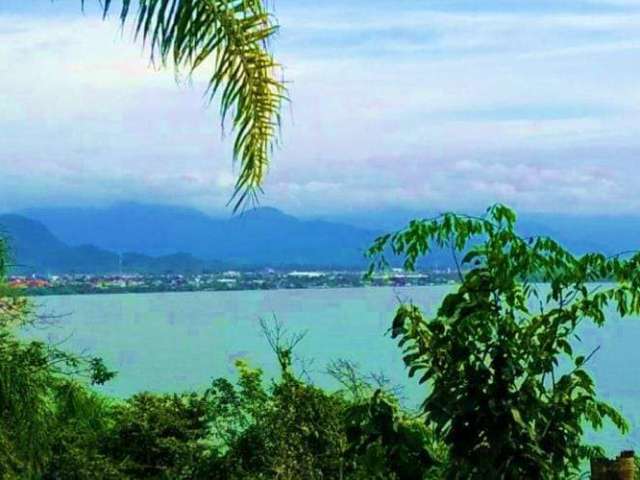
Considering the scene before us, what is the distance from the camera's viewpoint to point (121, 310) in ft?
67.2

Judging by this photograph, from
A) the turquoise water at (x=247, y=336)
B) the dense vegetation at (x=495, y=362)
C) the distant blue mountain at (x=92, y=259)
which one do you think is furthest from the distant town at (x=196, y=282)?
the dense vegetation at (x=495, y=362)

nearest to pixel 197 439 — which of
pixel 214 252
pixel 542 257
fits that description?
pixel 542 257

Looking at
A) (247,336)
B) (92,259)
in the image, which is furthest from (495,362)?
(92,259)

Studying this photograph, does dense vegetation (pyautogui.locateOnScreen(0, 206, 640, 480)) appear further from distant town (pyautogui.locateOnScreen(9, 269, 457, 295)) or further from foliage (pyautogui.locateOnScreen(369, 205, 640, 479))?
distant town (pyautogui.locateOnScreen(9, 269, 457, 295))

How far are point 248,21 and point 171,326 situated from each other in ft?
55.3

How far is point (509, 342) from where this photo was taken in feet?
15.9

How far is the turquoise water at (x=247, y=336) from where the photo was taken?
26.1 feet

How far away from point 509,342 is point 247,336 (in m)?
12.2

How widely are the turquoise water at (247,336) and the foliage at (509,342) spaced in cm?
28

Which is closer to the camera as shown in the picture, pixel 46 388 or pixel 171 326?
pixel 46 388

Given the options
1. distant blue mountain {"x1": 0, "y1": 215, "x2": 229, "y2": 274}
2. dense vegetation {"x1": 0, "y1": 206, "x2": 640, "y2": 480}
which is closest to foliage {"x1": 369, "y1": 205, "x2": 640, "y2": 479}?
dense vegetation {"x1": 0, "y1": 206, "x2": 640, "y2": 480}

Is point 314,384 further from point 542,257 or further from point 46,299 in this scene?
point 542,257

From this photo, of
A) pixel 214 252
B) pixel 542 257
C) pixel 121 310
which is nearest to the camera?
pixel 542 257

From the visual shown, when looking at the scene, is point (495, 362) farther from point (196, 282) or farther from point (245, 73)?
point (196, 282)
